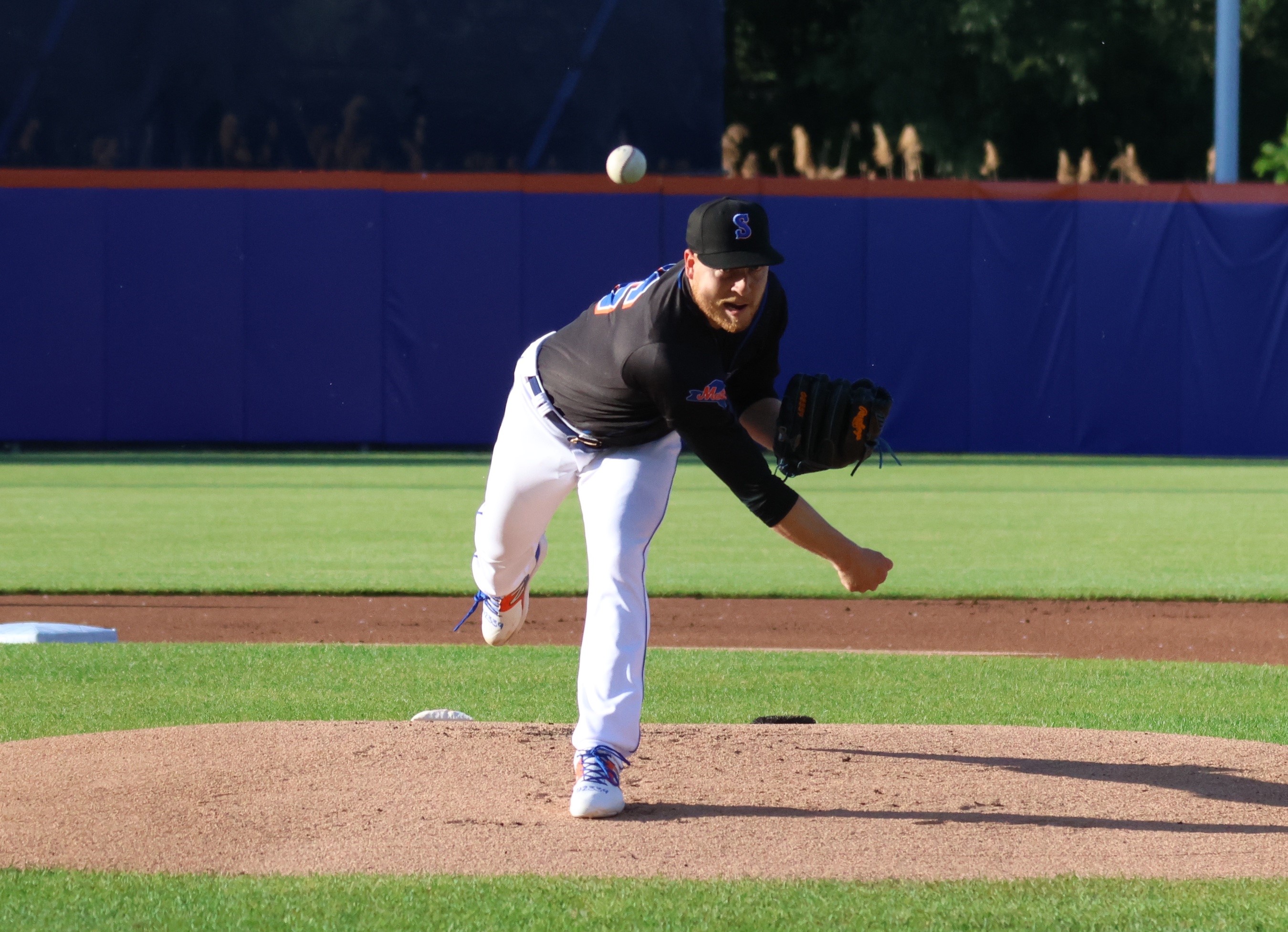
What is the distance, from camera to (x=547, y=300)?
18234mm

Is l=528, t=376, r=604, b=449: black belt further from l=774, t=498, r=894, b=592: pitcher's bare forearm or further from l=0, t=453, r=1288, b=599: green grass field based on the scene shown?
l=0, t=453, r=1288, b=599: green grass field

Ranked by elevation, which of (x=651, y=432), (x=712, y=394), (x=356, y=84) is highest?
(x=356, y=84)

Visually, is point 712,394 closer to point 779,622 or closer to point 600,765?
point 600,765

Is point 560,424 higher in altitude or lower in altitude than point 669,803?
higher

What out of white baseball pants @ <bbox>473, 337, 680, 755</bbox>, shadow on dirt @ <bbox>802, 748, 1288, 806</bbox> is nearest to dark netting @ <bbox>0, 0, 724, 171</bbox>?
shadow on dirt @ <bbox>802, 748, 1288, 806</bbox>

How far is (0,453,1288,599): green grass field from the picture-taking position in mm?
9203

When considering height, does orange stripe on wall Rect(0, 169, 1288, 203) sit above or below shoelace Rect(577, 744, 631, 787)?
above

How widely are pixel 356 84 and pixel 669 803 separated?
53.7ft

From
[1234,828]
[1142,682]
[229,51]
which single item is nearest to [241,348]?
[229,51]

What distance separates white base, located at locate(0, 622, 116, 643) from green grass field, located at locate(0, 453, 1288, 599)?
158cm

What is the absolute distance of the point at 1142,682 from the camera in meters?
6.41

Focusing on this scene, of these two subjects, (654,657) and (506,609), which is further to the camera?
(654,657)

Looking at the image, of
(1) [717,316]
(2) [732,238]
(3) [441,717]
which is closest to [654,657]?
(3) [441,717]

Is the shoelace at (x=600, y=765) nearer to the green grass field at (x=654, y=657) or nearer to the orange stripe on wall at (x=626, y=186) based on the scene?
the green grass field at (x=654, y=657)
